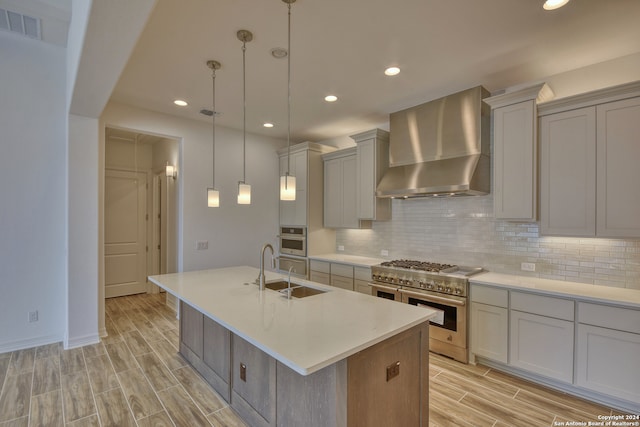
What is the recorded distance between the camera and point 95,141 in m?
3.54

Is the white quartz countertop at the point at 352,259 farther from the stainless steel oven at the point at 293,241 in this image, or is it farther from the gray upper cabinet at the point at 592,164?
the gray upper cabinet at the point at 592,164

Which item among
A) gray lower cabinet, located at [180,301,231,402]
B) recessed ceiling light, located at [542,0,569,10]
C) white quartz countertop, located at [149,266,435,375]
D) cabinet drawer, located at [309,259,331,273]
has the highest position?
recessed ceiling light, located at [542,0,569,10]

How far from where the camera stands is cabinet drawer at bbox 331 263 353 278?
4.23 meters

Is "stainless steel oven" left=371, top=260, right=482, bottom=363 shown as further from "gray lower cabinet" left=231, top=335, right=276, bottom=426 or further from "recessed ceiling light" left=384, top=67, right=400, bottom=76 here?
"recessed ceiling light" left=384, top=67, right=400, bottom=76

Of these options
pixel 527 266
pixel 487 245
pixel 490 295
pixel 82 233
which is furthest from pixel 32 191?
pixel 527 266

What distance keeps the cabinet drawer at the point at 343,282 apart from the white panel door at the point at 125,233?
392cm

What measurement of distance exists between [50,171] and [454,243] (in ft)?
15.6

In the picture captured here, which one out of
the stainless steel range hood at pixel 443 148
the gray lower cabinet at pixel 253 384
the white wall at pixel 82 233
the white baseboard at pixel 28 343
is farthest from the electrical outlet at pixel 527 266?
the white baseboard at pixel 28 343

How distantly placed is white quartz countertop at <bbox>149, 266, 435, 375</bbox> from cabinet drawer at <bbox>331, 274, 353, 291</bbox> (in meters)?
1.57

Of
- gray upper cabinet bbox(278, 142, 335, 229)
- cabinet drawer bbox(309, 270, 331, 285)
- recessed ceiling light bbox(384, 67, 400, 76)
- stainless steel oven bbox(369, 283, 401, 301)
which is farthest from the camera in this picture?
gray upper cabinet bbox(278, 142, 335, 229)

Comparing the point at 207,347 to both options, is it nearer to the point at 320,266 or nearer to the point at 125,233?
the point at 320,266

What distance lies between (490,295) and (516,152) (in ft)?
4.60

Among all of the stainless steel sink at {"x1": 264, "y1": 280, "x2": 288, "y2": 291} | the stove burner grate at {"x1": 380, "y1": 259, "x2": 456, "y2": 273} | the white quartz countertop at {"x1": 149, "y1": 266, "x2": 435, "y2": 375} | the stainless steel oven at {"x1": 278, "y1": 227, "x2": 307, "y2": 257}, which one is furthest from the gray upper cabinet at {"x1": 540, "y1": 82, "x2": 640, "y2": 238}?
the stainless steel oven at {"x1": 278, "y1": 227, "x2": 307, "y2": 257}

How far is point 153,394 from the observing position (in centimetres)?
257
